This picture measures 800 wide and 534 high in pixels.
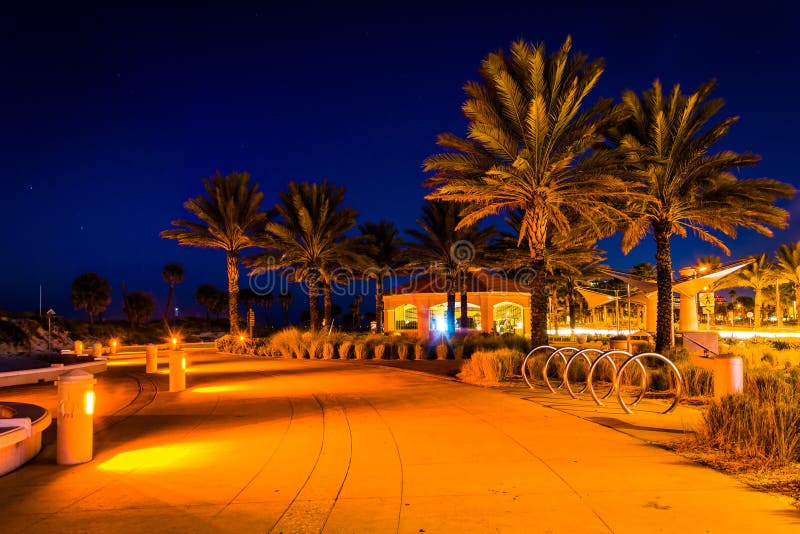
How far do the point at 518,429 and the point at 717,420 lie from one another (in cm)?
271

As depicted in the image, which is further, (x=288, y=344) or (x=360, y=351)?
(x=288, y=344)

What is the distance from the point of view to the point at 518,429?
9109 mm

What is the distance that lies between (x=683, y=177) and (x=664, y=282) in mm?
3546

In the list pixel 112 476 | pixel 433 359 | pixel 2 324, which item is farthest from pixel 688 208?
pixel 2 324

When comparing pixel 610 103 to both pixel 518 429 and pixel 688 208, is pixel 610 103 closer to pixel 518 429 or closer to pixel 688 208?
pixel 688 208

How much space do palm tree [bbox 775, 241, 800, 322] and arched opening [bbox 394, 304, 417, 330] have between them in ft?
113

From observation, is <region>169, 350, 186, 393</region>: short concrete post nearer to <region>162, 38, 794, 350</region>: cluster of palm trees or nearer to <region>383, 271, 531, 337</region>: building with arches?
<region>162, 38, 794, 350</region>: cluster of palm trees

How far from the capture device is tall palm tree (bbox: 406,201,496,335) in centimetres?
3419

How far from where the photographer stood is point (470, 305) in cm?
4988

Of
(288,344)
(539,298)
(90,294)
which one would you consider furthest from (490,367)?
(90,294)

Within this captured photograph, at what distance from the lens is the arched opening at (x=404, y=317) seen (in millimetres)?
51344

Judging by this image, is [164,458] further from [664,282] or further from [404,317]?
[404,317]

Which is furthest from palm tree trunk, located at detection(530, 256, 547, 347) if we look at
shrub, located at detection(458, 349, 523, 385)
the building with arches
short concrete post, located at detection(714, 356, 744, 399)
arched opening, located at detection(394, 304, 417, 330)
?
arched opening, located at detection(394, 304, 417, 330)

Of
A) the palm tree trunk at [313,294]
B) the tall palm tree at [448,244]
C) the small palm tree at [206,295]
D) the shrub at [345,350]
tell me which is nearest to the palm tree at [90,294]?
the small palm tree at [206,295]
